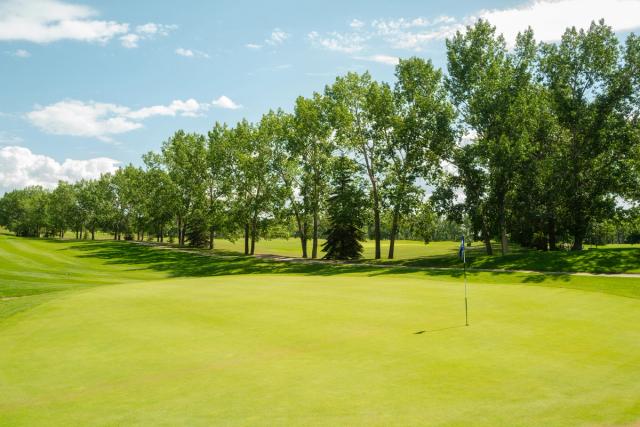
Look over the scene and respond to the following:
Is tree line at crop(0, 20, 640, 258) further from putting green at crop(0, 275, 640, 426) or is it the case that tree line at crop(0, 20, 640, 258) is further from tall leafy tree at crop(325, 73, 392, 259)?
putting green at crop(0, 275, 640, 426)

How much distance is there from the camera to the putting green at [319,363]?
8352mm

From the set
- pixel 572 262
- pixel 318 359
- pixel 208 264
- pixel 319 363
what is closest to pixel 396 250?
pixel 208 264

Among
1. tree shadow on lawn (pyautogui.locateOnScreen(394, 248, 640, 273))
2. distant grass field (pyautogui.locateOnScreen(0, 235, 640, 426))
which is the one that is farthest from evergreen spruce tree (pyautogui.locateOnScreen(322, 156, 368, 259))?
distant grass field (pyautogui.locateOnScreen(0, 235, 640, 426))

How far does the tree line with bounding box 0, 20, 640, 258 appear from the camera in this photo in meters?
46.2

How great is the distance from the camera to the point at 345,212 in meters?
55.8

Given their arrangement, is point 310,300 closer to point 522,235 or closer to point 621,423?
point 621,423

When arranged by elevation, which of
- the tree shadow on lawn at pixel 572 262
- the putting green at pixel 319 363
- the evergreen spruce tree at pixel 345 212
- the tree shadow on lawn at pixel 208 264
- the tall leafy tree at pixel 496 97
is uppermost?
the tall leafy tree at pixel 496 97

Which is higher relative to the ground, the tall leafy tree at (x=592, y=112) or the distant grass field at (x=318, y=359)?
the tall leafy tree at (x=592, y=112)

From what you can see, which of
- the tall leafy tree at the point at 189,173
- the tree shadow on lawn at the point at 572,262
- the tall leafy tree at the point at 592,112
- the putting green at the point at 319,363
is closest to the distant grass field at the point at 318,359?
the putting green at the point at 319,363

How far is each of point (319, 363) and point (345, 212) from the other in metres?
44.8

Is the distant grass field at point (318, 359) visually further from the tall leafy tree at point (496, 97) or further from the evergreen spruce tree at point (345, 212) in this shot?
the evergreen spruce tree at point (345, 212)

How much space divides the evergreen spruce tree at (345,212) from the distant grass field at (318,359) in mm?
33500

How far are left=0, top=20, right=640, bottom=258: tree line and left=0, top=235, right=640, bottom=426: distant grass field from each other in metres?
27.2

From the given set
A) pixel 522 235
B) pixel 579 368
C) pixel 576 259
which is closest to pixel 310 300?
pixel 579 368
